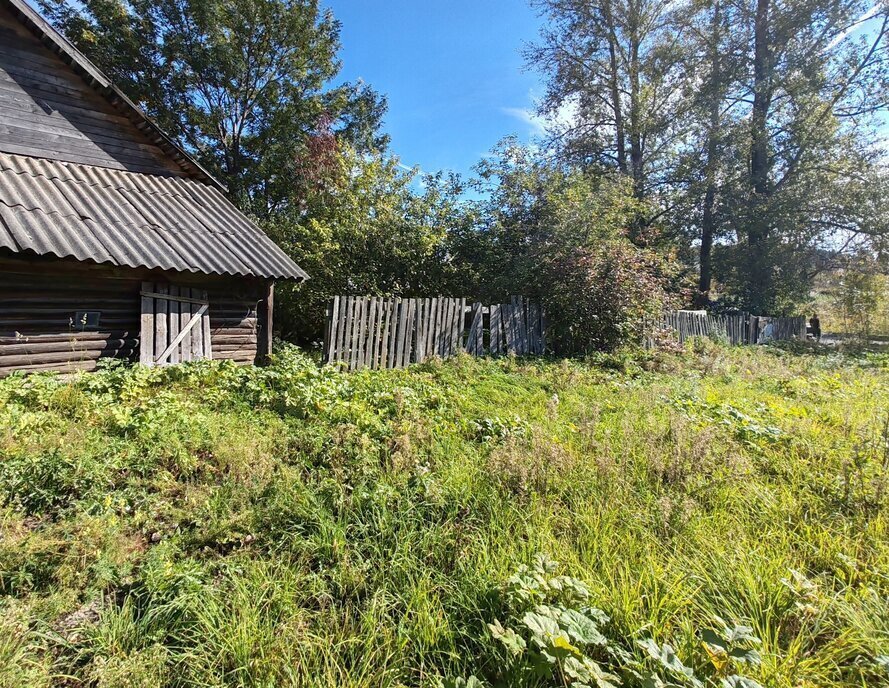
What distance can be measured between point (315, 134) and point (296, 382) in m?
16.8

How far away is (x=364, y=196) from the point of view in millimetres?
11883

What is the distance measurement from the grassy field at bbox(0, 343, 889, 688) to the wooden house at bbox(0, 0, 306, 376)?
1767mm

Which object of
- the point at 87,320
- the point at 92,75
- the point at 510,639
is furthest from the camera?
the point at 92,75

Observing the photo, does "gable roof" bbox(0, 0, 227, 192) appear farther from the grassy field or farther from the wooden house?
the grassy field

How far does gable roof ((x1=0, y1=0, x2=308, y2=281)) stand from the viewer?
5543mm

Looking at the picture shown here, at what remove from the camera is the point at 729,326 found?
15.7m

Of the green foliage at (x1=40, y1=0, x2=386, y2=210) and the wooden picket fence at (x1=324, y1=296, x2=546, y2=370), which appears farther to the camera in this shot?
the green foliage at (x1=40, y1=0, x2=386, y2=210)

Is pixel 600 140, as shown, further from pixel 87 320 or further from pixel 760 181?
pixel 87 320

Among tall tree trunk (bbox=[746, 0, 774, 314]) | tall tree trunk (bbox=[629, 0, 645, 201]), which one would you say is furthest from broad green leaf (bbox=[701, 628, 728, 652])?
tall tree trunk (bbox=[746, 0, 774, 314])

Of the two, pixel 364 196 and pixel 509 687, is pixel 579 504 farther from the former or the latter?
pixel 364 196

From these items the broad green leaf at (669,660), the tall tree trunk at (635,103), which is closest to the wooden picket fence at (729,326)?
the tall tree trunk at (635,103)

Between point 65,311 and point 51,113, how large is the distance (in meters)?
3.81

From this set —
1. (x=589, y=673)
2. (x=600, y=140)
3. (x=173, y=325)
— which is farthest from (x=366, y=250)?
(x=600, y=140)

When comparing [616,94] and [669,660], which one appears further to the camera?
[616,94]
